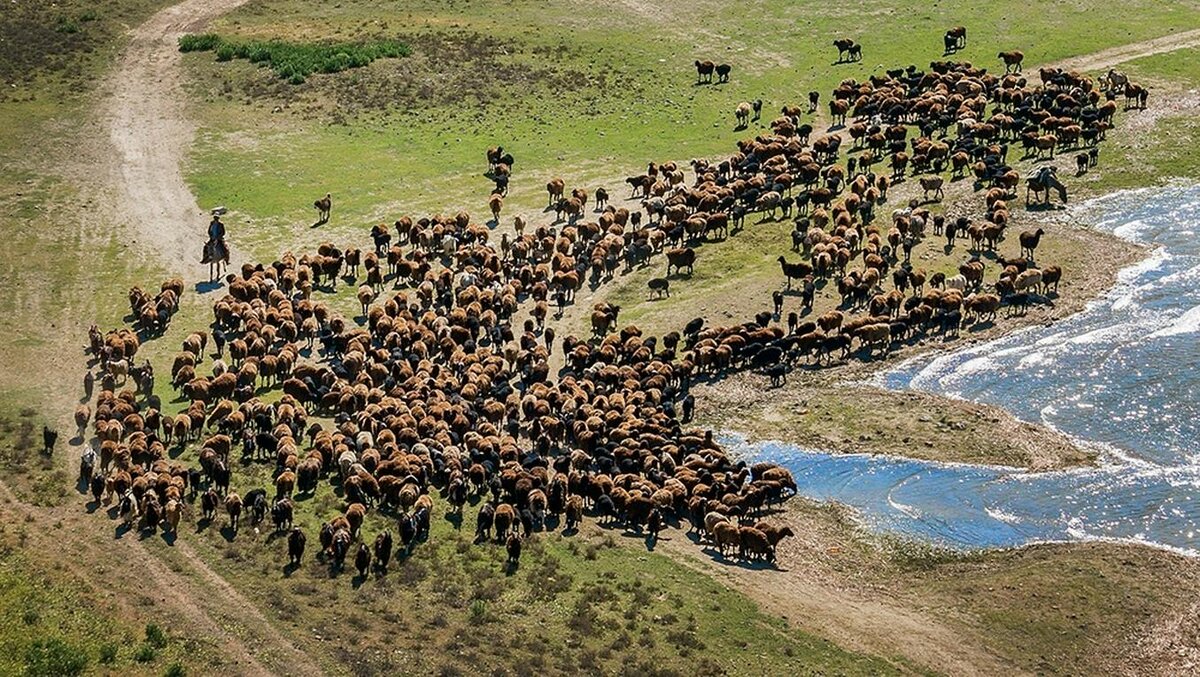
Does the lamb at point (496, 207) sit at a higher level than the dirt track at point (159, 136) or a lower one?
lower

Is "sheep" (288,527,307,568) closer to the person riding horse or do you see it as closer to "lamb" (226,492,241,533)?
"lamb" (226,492,241,533)

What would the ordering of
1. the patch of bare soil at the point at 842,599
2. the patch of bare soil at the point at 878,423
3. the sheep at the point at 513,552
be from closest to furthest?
the patch of bare soil at the point at 842,599 < the sheep at the point at 513,552 < the patch of bare soil at the point at 878,423

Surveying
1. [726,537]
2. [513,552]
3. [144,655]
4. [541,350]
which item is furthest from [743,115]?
[144,655]

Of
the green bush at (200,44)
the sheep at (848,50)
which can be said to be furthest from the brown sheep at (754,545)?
the green bush at (200,44)

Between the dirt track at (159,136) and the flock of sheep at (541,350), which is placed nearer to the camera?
the flock of sheep at (541,350)

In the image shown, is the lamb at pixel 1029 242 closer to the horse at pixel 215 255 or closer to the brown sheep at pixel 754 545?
the brown sheep at pixel 754 545

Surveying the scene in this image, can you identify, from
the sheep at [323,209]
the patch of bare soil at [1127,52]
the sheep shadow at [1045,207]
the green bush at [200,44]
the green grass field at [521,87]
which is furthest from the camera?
the green bush at [200,44]
